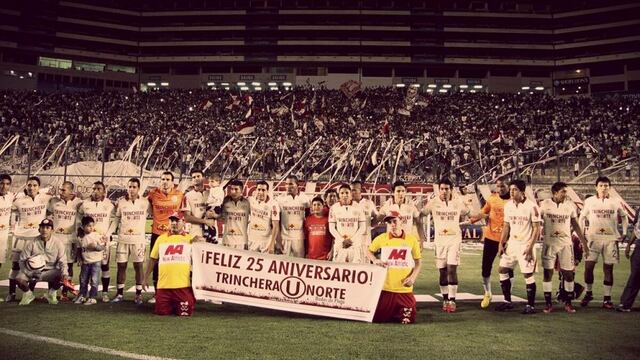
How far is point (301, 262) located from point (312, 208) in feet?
5.46

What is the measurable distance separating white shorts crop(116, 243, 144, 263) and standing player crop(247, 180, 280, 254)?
214 centimetres

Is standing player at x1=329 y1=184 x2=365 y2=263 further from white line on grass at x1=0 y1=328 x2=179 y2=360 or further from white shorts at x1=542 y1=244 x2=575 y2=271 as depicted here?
white line on grass at x1=0 y1=328 x2=179 y2=360

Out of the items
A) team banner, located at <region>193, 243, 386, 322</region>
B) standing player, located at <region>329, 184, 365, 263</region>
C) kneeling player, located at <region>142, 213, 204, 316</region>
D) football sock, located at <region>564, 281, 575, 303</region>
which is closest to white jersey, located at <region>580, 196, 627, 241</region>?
football sock, located at <region>564, 281, 575, 303</region>

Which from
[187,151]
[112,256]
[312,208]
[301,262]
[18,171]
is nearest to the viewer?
[301,262]

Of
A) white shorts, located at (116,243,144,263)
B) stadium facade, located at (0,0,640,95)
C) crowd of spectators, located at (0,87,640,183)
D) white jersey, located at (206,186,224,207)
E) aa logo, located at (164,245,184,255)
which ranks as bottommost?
white shorts, located at (116,243,144,263)

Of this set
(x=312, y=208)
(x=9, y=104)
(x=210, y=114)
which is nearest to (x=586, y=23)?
(x=210, y=114)

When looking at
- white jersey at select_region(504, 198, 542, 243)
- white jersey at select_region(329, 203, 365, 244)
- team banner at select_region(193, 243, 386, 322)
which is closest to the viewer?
team banner at select_region(193, 243, 386, 322)

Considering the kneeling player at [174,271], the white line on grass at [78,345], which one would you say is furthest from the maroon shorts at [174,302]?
the white line on grass at [78,345]

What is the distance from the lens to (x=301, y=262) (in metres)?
8.52

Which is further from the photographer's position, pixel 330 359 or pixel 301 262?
pixel 301 262

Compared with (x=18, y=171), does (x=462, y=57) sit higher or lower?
higher

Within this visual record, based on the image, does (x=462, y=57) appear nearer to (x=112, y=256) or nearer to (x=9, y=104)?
(x=9, y=104)

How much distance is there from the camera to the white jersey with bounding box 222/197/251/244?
10.1 m

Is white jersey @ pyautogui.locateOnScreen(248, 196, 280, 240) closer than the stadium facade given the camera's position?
Yes
